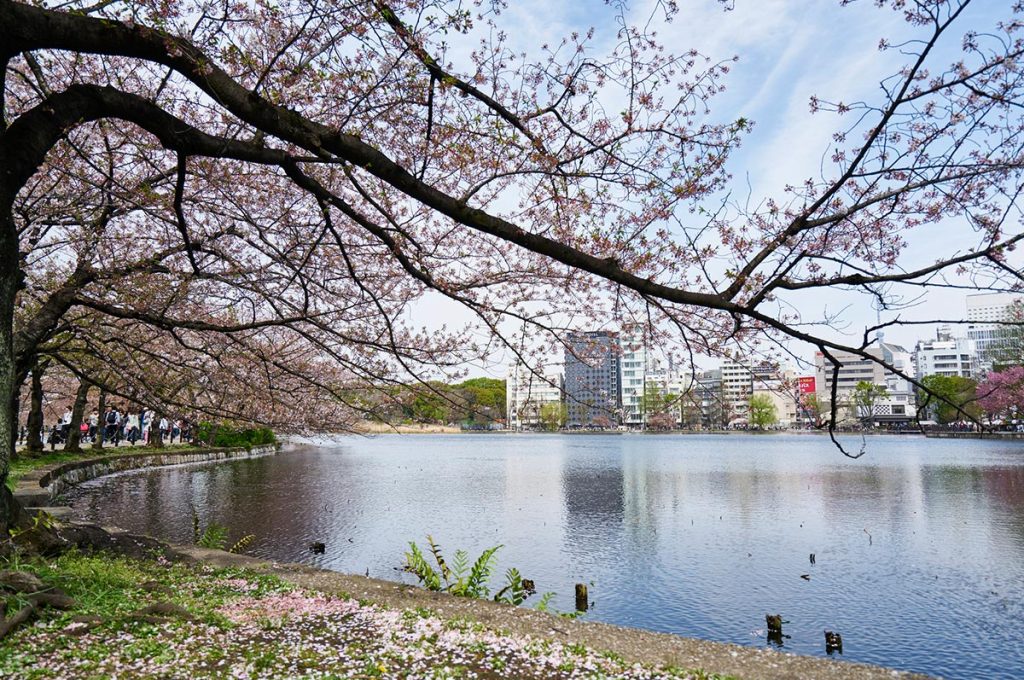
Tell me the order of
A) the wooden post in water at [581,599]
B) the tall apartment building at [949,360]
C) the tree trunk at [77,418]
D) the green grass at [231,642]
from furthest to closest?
1. the tall apartment building at [949,360]
2. the tree trunk at [77,418]
3. the wooden post in water at [581,599]
4. the green grass at [231,642]

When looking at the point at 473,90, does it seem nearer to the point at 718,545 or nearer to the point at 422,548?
the point at 422,548

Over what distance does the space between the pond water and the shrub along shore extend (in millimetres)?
3853

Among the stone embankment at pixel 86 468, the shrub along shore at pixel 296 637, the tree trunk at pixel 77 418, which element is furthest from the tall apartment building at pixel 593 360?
the tree trunk at pixel 77 418

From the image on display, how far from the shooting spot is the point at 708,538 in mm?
15055

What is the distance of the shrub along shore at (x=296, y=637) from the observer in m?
4.24

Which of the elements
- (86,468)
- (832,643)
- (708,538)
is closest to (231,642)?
(832,643)

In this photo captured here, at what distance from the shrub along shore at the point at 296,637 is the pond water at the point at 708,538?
385 cm

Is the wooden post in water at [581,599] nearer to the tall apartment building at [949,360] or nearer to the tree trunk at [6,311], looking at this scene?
the tree trunk at [6,311]

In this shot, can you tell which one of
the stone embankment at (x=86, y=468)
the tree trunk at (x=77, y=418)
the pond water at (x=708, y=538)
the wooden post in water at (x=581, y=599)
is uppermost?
the tree trunk at (x=77, y=418)

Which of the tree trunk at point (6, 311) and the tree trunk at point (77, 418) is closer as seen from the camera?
the tree trunk at point (6, 311)

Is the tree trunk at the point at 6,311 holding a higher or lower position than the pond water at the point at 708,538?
higher

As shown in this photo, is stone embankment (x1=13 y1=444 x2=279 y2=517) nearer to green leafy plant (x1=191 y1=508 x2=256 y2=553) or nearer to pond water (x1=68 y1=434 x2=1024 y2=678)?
pond water (x1=68 y1=434 x2=1024 y2=678)

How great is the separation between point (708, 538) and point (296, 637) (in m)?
12.1

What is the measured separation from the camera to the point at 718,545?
47.0ft
